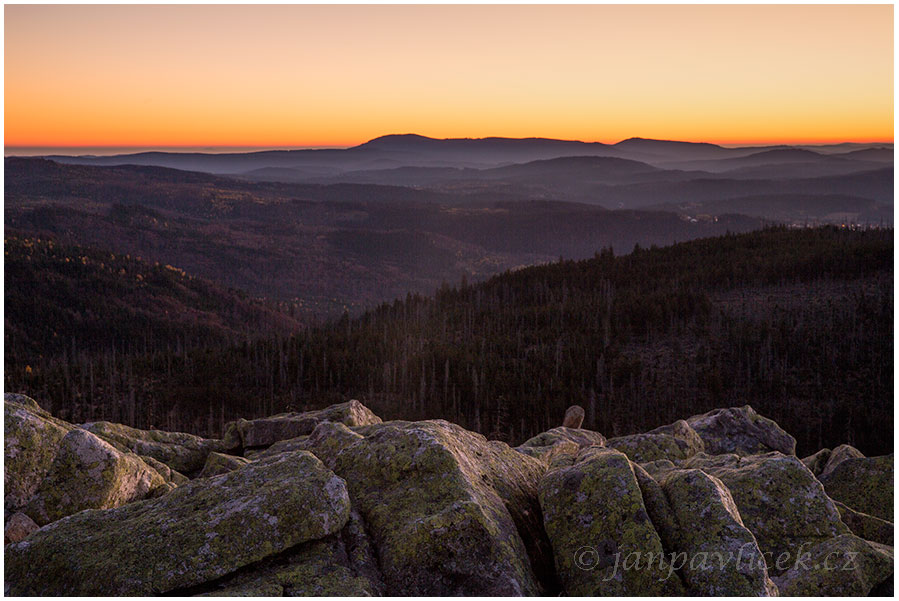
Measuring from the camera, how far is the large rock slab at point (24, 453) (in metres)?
9.50

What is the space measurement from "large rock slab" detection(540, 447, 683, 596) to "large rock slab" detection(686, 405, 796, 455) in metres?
10.2

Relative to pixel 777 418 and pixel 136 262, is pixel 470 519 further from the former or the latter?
pixel 136 262

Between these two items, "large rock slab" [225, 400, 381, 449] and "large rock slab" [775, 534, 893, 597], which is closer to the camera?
"large rock slab" [775, 534, 893, 597]

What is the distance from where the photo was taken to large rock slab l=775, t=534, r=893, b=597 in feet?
24.5

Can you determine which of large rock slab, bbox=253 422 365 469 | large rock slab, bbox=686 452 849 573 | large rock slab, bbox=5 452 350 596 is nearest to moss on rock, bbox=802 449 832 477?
large rock slab, bbox=686 452 849 573

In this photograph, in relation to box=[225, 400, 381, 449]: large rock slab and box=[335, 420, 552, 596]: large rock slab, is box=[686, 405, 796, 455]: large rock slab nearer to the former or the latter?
box=[335, 420, 552, 596]: large rock slab

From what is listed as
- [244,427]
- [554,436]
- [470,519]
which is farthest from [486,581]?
[244,427]

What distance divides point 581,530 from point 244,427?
1065 centimetres

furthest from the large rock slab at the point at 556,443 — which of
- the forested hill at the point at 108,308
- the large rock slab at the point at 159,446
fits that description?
the forested hill at the point at 108,308

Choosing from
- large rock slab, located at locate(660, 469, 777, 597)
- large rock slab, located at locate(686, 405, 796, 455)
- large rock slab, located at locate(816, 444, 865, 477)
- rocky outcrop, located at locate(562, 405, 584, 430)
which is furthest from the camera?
rocky outcrop, located at locate(562, 405, 584, 430)

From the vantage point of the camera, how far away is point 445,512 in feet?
→ 23.9

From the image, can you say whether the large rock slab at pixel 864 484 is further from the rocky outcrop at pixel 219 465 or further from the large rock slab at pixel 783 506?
the rocky outcrop at pixel 219 465

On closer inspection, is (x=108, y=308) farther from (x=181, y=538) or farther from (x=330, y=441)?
(x=181, y=538)

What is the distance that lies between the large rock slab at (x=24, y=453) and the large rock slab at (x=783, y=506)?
1165cm
